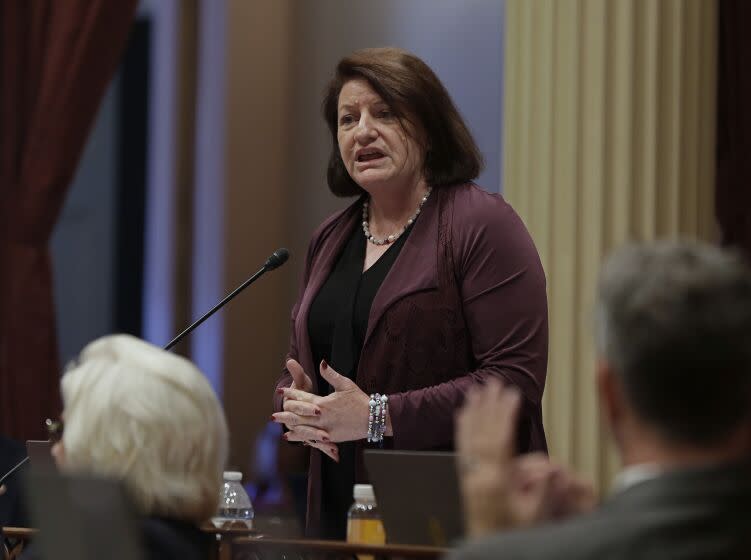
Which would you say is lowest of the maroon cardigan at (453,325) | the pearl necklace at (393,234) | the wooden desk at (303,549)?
the wooden desk at (303,549)

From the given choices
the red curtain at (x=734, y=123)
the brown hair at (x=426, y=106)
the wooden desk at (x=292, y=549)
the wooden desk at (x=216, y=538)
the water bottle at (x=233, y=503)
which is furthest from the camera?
the red curtain at (x=734, y=123)

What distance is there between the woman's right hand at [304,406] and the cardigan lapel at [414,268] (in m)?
0.15

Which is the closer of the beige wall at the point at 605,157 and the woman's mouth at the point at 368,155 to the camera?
the woman's mouth at the point at 368,155

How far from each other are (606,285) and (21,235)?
468cm

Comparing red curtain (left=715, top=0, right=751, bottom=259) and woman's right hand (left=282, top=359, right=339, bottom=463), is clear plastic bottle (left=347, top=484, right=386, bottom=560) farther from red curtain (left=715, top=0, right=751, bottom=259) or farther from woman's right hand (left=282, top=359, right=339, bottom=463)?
red curtain (left=715, top=0, right=751, bottom=259)

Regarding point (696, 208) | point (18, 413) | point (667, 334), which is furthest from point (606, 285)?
point (18, 413)

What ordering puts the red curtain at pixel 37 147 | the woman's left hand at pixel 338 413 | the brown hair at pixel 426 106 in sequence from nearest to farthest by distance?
the woman's left hand at pixel 338 413, the brown hair at pixel 426 106, the red curtain at pixel 37 147

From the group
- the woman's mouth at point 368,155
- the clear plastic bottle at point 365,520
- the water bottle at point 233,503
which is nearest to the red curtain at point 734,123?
the woman's mouth at point 368,155

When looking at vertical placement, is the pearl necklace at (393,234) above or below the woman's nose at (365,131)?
below

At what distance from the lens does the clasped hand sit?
2.63 metres

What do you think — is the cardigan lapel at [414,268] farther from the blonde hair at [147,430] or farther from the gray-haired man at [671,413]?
the gray-haired man at [671,413]

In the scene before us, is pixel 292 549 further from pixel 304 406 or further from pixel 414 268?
pixel 414 268

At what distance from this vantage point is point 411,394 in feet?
8.71

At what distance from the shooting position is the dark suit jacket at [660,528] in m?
1.19
